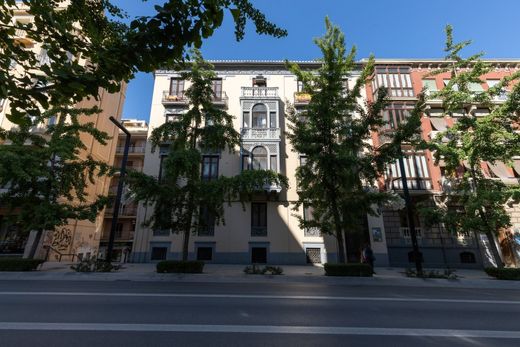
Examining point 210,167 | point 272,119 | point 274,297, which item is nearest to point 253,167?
point 210,167

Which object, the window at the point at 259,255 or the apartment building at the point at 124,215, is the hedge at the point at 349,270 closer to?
the window at the point at 259,255

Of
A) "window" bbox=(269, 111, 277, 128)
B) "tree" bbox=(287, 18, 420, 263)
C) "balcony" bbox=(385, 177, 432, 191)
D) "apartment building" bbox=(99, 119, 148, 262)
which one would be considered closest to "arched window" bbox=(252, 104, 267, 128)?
"window" bbox=(269, 111, 277, 128)

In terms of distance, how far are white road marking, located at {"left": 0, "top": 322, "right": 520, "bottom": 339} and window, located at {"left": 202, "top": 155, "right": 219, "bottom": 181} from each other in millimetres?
16250

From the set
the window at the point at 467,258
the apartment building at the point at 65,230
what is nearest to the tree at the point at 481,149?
the window at the point at 467,258

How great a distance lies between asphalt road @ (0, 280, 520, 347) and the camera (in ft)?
13.8

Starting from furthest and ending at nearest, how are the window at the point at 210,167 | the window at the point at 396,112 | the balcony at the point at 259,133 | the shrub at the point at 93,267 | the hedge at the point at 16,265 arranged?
A: 1. the window at the point at 396,112
2. the balcony at the point at 259,133
3. the window at the point at 210,167
4. the shrub at the point at 93,267
5. the hedge at the point at 16,265

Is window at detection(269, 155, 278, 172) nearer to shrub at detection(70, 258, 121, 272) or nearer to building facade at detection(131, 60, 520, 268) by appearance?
building facade at detection(131, 60, 520, 268)

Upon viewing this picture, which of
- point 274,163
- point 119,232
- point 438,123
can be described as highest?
point 438,123

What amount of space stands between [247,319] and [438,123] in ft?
76.5

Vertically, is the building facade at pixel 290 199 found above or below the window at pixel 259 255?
above

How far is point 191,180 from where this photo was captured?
12.8 m

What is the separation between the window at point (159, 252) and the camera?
62.1 feet

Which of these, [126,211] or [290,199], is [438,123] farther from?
A: [126,211]

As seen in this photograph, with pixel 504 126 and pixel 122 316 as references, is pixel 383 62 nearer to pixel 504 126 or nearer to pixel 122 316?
pixel 504 126
